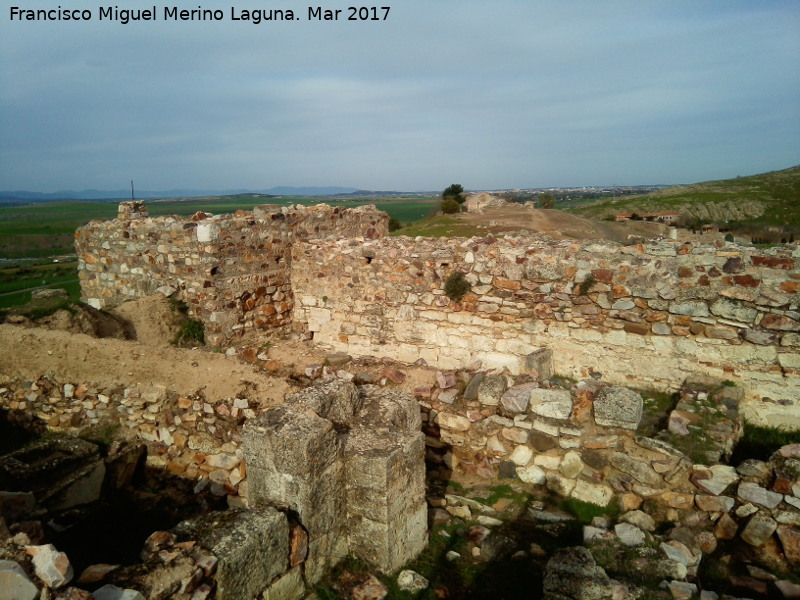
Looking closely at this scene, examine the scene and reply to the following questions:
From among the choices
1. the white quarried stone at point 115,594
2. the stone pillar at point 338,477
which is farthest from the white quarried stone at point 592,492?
the white quarried stone at point 115,594

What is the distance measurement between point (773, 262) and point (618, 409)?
9.30ft

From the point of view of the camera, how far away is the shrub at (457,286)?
25.4 ft

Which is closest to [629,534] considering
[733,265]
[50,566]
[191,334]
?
[733,265]

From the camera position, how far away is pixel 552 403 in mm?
5484

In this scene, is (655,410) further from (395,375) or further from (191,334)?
(191,334)

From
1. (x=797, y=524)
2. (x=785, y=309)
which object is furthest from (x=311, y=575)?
(x=785, y=309)

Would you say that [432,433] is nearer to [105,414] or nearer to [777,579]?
[777,579]

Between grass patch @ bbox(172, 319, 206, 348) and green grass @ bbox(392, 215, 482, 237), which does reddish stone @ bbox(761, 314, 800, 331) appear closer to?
grass patch @ bbox(172, 319, 206, 348)

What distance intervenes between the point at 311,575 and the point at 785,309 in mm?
5894

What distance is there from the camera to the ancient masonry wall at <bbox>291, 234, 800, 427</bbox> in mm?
6125

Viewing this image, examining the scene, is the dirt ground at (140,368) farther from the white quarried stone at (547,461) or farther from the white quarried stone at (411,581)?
the white quarried stone at (411,581)

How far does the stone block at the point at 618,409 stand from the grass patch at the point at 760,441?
127 centimetres

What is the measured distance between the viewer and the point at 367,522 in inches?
159

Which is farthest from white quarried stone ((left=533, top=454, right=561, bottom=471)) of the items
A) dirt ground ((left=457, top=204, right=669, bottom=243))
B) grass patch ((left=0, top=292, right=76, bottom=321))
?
dirt ground ((left=457, top=204, right=669, bottom=243))
